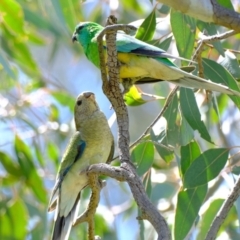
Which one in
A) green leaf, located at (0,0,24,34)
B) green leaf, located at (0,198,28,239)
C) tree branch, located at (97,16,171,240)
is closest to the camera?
tree branch, located at (97,16,171,240)

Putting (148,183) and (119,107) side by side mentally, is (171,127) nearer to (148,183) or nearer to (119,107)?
(148,183)

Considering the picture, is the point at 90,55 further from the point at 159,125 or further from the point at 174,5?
the point at 174,5

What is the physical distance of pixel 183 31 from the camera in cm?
287

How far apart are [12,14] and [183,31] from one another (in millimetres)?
1612

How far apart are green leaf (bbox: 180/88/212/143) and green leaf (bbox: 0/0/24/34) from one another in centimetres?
156

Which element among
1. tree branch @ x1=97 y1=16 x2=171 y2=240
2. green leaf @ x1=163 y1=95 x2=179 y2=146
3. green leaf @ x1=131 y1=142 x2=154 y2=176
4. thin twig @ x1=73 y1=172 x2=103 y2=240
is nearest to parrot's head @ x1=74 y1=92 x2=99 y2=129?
green leaf @ x1=131 y1=142 x2=154 y2=176

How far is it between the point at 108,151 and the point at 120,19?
9.77 ft

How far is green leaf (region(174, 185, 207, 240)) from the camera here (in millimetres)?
2906

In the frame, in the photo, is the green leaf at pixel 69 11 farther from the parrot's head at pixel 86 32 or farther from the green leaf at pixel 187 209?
the green leaf at pixel 187 209

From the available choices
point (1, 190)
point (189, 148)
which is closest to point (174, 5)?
point (189, 148)

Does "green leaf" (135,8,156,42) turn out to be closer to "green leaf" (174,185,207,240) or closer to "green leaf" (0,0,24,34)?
"green leaf" (174,185,207,240)

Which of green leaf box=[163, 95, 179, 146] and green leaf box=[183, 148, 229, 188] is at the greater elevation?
green leaf box=[163, 95, 179, 146]

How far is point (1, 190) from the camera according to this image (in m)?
4.73

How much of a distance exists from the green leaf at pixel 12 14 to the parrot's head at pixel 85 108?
1.06 metres
